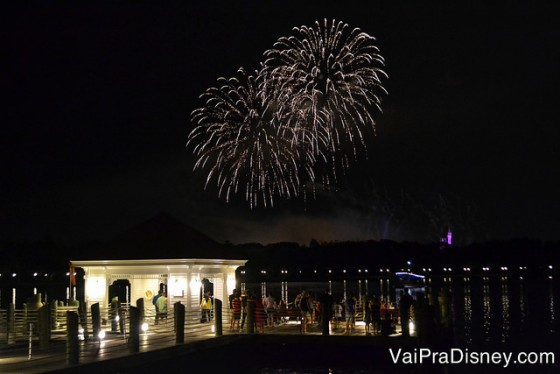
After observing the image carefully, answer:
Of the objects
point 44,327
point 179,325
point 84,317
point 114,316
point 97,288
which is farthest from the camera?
point 97,288

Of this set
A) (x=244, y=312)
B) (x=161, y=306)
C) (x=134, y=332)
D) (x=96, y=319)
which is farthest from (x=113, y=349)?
(x=244, y=312)

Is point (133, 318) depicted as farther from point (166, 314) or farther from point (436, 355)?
point (436, 355)

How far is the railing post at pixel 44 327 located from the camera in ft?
72.5

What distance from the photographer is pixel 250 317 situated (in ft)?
85.7

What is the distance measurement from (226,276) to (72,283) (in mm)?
5855

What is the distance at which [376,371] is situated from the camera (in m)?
24.7

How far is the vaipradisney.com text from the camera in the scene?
83.8ft

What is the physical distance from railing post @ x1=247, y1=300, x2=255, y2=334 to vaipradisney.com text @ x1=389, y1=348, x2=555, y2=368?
4.84 meters

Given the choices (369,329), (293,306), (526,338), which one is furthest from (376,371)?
(526,338)

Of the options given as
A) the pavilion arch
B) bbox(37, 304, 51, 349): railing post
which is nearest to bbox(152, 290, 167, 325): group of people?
the pavilion arch

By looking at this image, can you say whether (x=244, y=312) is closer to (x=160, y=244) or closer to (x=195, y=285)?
(x=195, y=285)

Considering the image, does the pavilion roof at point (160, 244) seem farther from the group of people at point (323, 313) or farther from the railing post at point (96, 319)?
the railing post at point (96, 319)

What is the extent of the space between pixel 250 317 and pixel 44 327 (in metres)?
7.15

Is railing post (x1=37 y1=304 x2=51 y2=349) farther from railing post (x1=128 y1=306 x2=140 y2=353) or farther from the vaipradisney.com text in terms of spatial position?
the vaipradisney.com text
